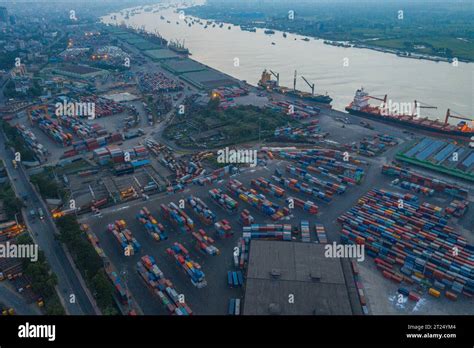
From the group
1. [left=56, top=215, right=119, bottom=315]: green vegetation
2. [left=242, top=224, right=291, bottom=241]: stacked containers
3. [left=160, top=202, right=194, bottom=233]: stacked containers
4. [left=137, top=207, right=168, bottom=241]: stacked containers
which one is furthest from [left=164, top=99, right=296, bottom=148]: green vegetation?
[left=56, top=215, right=119, bottom=315]: green vegetation

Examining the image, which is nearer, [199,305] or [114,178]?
[199,305]

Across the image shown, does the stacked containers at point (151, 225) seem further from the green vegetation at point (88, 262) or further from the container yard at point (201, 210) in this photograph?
the green vegetation at point (88, 262)

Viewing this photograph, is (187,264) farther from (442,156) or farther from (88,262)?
(442,156)

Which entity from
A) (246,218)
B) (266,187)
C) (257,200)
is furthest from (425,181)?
(246,218)

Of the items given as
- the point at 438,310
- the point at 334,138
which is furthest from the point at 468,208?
the point at 334,138

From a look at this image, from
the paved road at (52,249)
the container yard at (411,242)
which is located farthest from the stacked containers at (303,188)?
the paved road at (52,249)

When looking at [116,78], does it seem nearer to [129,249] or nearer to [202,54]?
[202,54]
